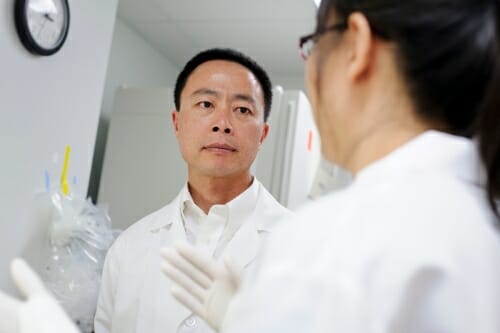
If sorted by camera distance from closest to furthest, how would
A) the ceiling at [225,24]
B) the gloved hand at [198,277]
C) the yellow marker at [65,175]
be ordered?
the gloved hand at [198,277] → the yellow marker at [65,175] → the ceiling at [225,24]

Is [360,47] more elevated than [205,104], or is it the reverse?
[360,47]

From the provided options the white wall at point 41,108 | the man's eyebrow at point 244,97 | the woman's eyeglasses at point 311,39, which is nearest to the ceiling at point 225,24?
the white wall at point 41,108

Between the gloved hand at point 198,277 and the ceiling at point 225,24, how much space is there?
213 cm

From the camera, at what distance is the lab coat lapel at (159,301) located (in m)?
1.37

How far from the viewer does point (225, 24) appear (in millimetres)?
3055

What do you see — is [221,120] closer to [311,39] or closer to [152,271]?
[152,271]

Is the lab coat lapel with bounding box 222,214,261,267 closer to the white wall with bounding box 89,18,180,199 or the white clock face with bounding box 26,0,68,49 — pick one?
the white clock face with bounding box 26,0,68,49

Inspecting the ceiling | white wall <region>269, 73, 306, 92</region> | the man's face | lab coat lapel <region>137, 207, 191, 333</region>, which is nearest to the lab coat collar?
lab coat lapel <region>137, 207, 191, 333</region>

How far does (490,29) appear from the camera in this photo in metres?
0.59

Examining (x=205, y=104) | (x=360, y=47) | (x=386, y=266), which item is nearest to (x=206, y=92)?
(x=205, y=104)

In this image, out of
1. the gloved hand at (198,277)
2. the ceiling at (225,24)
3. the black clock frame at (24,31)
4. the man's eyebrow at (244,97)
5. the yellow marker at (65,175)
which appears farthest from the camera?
the ceiling at (225,24)

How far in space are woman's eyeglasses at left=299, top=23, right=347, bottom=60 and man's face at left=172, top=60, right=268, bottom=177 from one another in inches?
30.1

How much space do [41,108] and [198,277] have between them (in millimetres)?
1258

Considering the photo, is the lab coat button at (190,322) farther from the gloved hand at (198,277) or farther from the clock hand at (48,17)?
the clock hand at (48,17)
